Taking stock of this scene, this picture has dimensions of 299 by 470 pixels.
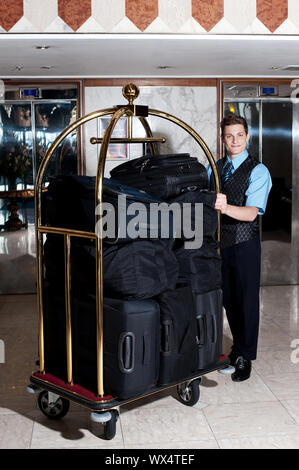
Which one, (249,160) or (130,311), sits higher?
(249,160)

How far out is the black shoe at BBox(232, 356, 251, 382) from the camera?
397 cm

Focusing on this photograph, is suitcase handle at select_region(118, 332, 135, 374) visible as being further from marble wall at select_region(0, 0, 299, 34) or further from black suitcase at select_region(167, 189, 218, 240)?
marble wall at select_region(0, 0, 299, 34)

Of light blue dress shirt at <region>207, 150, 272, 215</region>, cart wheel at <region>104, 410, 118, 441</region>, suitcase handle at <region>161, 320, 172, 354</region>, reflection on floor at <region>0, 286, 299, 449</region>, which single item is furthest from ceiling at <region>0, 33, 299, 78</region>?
cart wheel at <region>104, 410, 118, 441</region>

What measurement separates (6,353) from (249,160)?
2174 mm

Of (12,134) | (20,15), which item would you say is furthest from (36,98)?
(20,15)

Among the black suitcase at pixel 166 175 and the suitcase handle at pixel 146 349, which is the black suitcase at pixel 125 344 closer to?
the suitcase handle at pixel 146 349

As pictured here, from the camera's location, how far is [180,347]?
3.11m

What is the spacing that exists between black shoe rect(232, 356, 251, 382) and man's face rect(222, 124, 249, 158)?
4.26ft

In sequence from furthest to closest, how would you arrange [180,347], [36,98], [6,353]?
[36,98], [6,353], [180,347]

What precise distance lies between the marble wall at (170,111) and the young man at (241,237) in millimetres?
2318

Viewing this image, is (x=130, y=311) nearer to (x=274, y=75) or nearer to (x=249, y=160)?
(x=249, y=160)

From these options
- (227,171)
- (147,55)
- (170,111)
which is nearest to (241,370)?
(227,171)

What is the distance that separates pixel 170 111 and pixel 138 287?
366 centimetres

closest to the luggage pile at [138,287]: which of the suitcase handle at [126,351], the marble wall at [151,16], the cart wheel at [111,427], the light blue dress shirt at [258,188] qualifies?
the suitcase handle at [126,351]
